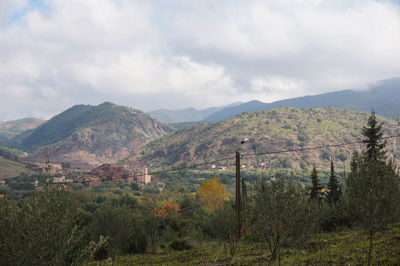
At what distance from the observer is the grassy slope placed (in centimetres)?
14580

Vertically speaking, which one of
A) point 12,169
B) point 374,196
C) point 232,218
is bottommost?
point 12,169

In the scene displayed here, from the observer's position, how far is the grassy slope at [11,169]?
146 meters

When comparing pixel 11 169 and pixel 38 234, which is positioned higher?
pixel 38 234

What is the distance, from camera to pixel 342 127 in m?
191

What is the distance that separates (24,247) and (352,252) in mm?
18586

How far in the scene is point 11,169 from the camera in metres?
153

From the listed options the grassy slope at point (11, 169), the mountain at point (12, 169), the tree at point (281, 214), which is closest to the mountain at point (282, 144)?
the mountain at point (12, 169)

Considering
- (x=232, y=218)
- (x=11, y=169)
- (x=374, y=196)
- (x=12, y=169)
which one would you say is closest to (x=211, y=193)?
(x=232, y=218)

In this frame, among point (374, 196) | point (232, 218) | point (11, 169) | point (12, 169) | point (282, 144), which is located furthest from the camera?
point (282, 144)

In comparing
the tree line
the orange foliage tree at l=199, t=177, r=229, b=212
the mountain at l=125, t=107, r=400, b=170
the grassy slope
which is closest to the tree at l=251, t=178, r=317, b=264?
the tree line

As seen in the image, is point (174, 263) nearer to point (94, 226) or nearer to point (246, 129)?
point (94, 226)

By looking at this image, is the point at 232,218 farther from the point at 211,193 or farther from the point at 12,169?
the point at 12,169

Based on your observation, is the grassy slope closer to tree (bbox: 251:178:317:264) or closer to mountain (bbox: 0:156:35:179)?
mountain (bbox: 0:156:35:179)

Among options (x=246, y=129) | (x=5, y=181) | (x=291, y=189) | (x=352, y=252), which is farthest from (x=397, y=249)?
(x=246, y=129)
